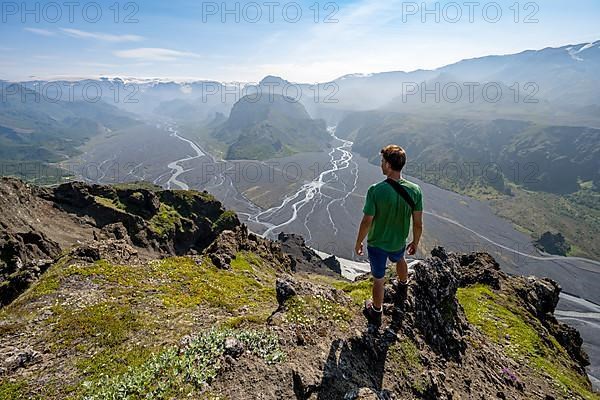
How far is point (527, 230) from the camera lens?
7648 inches

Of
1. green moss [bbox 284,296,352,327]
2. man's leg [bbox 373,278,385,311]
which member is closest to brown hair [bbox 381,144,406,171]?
man's leg [bbox 373,278,385,311]

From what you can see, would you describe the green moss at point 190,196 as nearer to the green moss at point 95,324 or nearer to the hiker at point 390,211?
the green moss at point 95,324

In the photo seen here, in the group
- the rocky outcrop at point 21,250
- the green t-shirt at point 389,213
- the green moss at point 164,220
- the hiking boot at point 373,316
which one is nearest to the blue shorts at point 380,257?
the green t-shirt at point 389,213

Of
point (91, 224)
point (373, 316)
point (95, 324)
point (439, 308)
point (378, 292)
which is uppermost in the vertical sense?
point (378, 292)

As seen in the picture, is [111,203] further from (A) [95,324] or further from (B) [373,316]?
(B) [373,316]

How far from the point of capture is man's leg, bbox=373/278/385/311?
41.3 feet

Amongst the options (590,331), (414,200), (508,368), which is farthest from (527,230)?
(414,200)

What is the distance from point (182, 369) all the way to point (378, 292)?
6.88 meters

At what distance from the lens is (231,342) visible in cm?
1113

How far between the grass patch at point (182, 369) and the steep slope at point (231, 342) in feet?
0.11

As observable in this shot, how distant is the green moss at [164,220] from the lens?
78.7m

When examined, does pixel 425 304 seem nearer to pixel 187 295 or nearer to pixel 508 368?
pixel 508 368

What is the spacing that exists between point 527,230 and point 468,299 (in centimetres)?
19278

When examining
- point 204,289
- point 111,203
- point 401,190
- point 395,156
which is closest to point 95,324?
point 204,289
